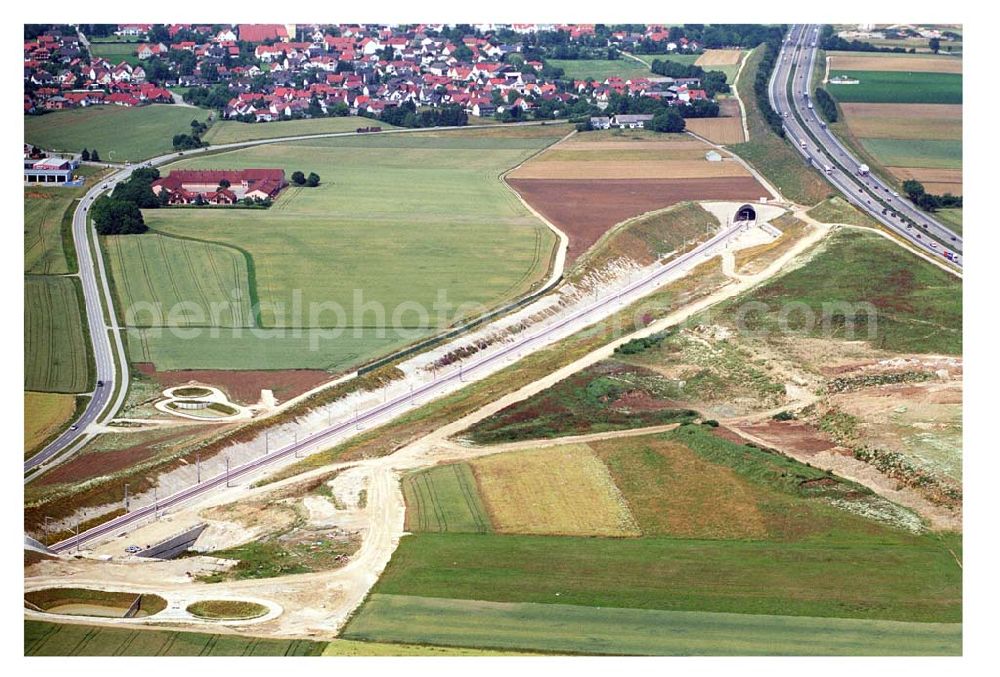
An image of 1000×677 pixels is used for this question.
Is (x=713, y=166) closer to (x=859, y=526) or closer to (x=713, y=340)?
(x=713, y=340)

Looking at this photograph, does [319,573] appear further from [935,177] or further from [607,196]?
[935,177]

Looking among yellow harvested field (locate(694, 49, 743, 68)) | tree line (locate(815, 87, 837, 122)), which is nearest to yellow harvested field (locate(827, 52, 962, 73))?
tree line (locate(815, 87, 837, 122))

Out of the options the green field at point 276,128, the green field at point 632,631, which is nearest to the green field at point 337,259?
the green field at point 276,128

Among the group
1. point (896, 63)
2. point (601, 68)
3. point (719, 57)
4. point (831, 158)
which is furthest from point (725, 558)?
point (719, 57)

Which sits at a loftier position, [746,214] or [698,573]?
[746,214]

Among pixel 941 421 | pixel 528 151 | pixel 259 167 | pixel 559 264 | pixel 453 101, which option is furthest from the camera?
pixel 453 101

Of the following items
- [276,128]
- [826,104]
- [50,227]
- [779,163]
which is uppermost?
[276,128]

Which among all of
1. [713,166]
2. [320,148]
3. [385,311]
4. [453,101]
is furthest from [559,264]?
[453,101]
